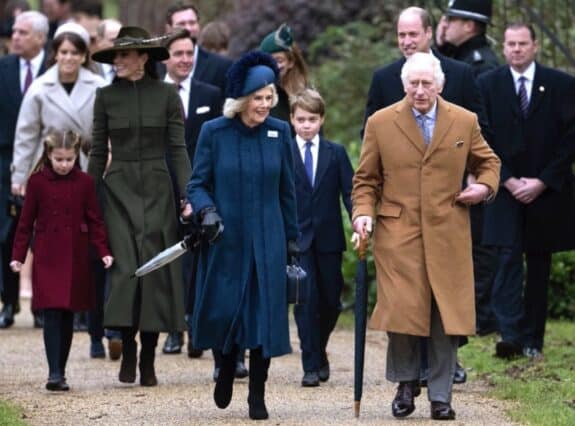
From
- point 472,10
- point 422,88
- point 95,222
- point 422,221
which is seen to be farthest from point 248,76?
point 472,10

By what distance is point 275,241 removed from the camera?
10.3 metres

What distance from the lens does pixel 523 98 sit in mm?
13289

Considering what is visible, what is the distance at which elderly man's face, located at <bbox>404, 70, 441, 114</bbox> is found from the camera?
10312 millimetres

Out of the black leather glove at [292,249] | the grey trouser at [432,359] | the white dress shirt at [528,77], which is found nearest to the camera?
the grey trouser at [432,359]

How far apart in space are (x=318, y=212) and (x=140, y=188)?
1195 millimetres

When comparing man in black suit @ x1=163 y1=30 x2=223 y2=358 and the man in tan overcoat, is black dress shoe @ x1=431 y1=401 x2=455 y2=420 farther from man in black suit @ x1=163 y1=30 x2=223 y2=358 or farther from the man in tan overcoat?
man in black suit @ x1=163 y1=30 x2=223 y2=358

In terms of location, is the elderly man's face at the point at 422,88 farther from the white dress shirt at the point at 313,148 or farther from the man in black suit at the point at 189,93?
the man in black suit at the point at 189,93

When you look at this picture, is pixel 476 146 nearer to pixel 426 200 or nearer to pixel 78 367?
pixel 426 200

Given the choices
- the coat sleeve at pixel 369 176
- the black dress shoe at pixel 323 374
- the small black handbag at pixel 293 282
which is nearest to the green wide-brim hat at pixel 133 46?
the coat sleeve at pixel 369 176

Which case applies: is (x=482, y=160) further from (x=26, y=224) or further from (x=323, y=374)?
(x=26, y=224)

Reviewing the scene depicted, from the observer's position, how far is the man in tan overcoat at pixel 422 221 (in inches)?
402

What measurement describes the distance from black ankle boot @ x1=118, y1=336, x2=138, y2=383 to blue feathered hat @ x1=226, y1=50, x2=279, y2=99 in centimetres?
216

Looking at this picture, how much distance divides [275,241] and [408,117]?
1.00 metres

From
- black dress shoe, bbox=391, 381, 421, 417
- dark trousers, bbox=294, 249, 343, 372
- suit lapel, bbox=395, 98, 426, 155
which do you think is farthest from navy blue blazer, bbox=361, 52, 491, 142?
black dress shoe, bbox=391, 381, 421, 417
